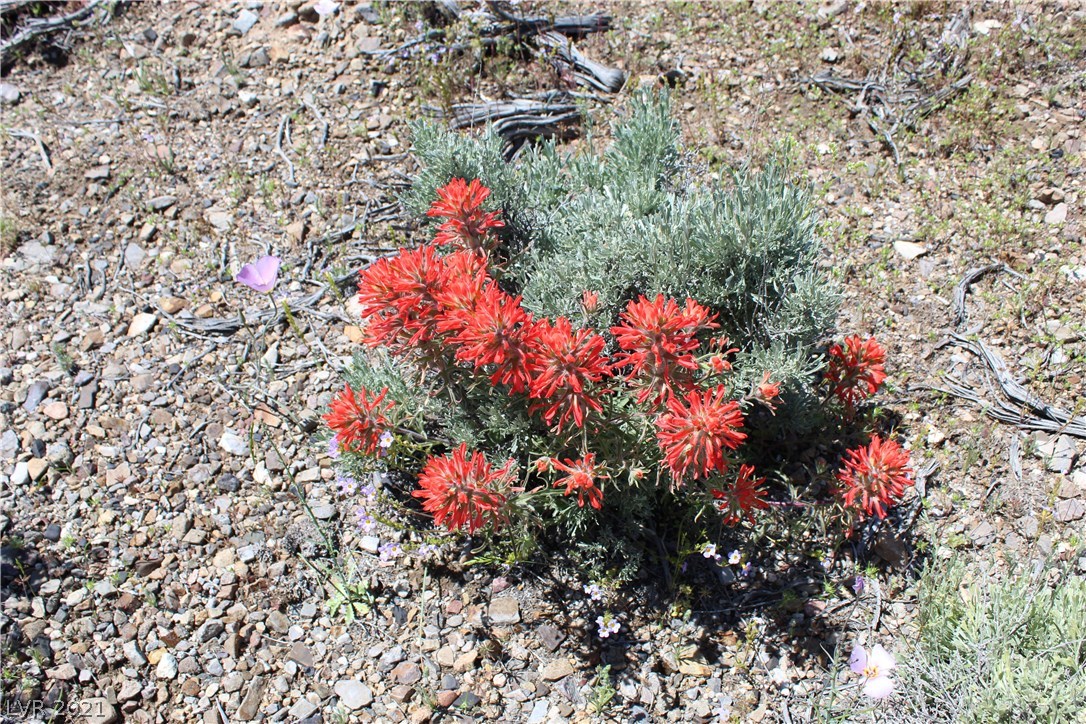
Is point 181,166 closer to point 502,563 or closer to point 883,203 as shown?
point 502,563

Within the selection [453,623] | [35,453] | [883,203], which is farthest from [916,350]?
[35,453]

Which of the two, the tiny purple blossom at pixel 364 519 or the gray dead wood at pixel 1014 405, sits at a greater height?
the gray dead wood at pixel 1014 405

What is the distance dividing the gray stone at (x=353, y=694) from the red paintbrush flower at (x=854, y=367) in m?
2.10

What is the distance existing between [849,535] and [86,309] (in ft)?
12.1

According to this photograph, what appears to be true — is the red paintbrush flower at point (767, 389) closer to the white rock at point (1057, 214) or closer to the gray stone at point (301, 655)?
the gray stone at point (301, 655)

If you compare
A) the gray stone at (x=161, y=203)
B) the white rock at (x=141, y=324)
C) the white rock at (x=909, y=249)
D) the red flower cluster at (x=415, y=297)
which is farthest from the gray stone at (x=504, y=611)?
the gray stone at (x=161, y=203)

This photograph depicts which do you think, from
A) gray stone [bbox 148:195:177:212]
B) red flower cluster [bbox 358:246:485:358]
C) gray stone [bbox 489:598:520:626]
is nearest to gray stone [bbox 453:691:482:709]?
gray stone [bbox 489:598:520:626]

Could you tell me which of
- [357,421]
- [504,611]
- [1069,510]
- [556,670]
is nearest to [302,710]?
[504,611]

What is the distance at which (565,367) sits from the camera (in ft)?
8.08

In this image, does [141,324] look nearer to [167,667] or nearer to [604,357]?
[167,667]

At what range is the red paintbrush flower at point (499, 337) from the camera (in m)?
2.43

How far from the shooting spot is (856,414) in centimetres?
362

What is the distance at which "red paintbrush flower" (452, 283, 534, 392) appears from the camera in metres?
2.43

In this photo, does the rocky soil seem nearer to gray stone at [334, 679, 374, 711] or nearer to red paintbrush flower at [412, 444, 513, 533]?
gray stone at [334, 679, 374, 711]
